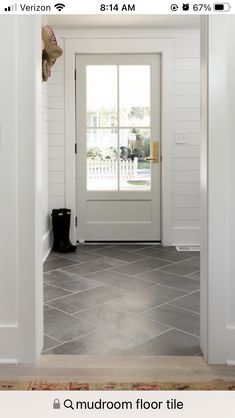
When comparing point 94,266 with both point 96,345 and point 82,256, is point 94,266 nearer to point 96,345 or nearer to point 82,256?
point 82,256

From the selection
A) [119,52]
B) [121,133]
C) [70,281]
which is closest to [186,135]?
[121,133]

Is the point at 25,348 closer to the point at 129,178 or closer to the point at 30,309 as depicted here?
the point at 30,309

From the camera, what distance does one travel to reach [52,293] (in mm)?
3877

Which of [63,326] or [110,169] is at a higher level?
[110,169]

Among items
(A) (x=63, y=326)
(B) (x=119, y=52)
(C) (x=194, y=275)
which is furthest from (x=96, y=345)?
(B) (x=119, y=52)

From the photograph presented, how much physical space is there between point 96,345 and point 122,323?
407 millimetres

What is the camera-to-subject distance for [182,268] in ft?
15.4

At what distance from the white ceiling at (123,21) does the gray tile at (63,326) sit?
9.84 feet

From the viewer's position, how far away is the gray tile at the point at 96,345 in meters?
2.75

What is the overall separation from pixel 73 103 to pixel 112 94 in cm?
44

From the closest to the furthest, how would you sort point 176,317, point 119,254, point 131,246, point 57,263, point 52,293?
point 176,317
point 52,293
point 57,263
point 119,254
point 131,246
